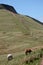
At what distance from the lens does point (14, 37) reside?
9088 cm

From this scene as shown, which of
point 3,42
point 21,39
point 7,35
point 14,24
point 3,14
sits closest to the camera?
point 3,42

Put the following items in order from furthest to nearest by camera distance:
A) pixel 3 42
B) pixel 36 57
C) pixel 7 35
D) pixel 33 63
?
1. pixel 7 35
2. pixel 3 42
3. pixel 36 57
4. pixel 33 63

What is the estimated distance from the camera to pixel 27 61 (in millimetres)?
20359

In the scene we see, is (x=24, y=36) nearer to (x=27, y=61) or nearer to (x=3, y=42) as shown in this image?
(x=3, y=42)

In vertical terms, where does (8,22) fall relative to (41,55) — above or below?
below

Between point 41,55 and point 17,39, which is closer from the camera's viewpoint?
point 41,55

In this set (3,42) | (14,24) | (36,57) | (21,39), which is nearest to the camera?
(36,57)

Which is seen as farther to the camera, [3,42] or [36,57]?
[3,42]

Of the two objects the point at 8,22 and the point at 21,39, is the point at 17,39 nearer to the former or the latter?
the point at 21,39

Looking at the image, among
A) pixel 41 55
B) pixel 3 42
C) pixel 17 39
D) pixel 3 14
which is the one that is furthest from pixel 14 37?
pixel 41 55

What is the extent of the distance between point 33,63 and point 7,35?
7500 centimetres

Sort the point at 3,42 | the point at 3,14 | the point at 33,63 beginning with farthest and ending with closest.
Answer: the point at 3,14, the point at 3,42, the point at 33,63

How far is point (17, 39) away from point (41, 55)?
6390cm

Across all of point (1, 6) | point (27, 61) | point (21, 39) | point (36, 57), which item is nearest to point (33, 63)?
point (27, 61)
